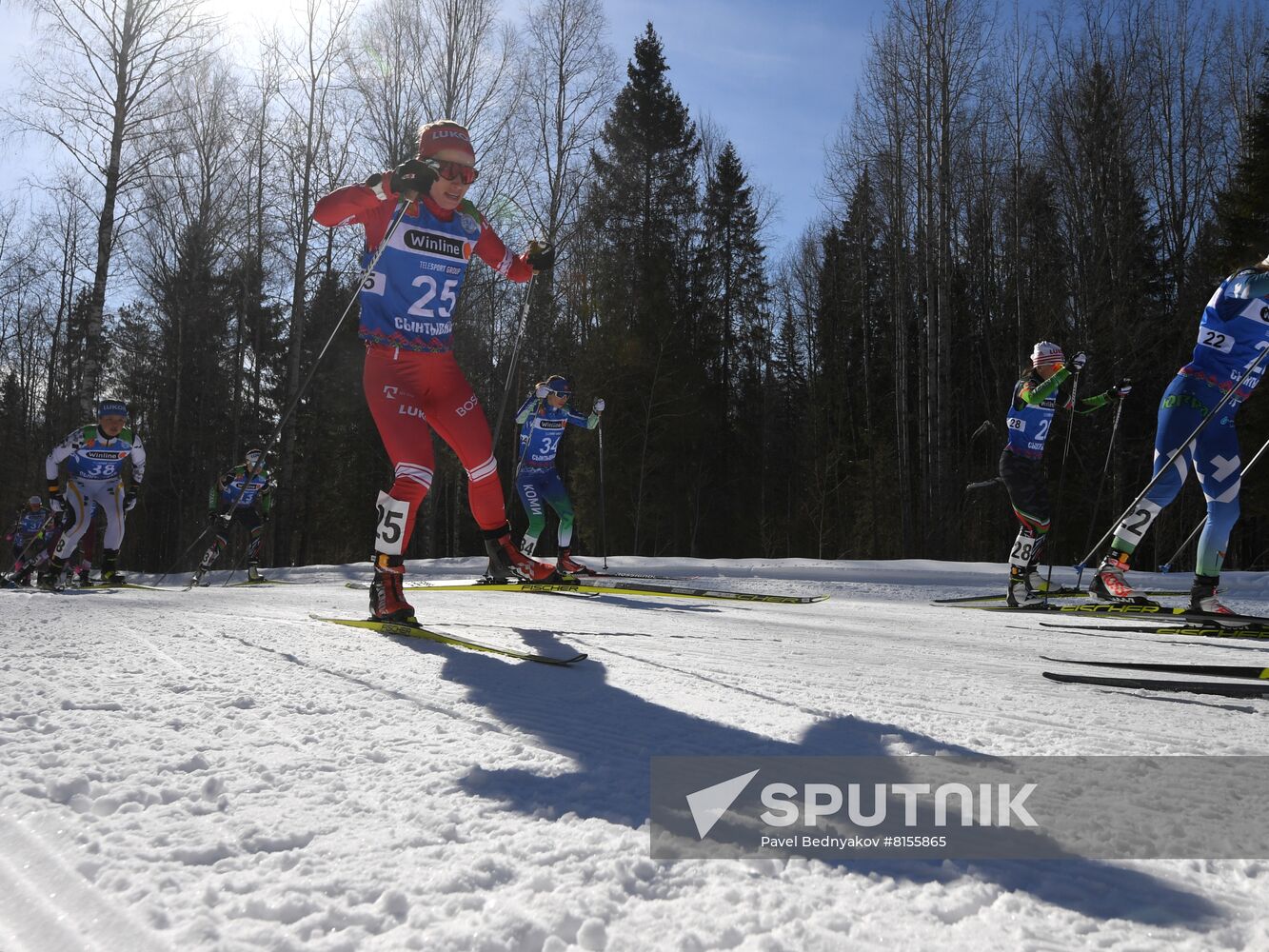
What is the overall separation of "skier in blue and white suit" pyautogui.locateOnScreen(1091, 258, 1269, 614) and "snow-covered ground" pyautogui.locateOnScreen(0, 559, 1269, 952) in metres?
2.70

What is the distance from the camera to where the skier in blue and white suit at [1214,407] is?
16.2 feet

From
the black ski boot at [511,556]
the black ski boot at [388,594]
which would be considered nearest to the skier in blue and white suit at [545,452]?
the black ski boot at [511,556]

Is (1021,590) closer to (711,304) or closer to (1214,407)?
(1214,407)

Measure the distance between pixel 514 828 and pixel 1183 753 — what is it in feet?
4.62

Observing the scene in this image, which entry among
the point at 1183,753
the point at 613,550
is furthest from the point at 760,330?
the point at 1183,753

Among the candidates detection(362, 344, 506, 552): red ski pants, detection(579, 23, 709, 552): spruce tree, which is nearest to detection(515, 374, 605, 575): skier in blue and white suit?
detection(362, 344, 506, 552): red ski pants

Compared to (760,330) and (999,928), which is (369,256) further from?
(760,330)

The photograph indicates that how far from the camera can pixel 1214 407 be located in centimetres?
509

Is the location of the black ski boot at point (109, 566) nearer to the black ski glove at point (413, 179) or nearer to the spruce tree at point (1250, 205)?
the black ski glove at point (413, 179)

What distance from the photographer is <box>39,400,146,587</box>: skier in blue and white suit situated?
9.39 m

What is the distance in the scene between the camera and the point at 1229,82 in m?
22.4

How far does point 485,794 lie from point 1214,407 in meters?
5.51

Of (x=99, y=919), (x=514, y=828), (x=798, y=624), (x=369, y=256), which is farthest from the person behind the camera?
(x=798, y=624)

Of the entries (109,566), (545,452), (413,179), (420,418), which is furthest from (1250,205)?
(109,566)
